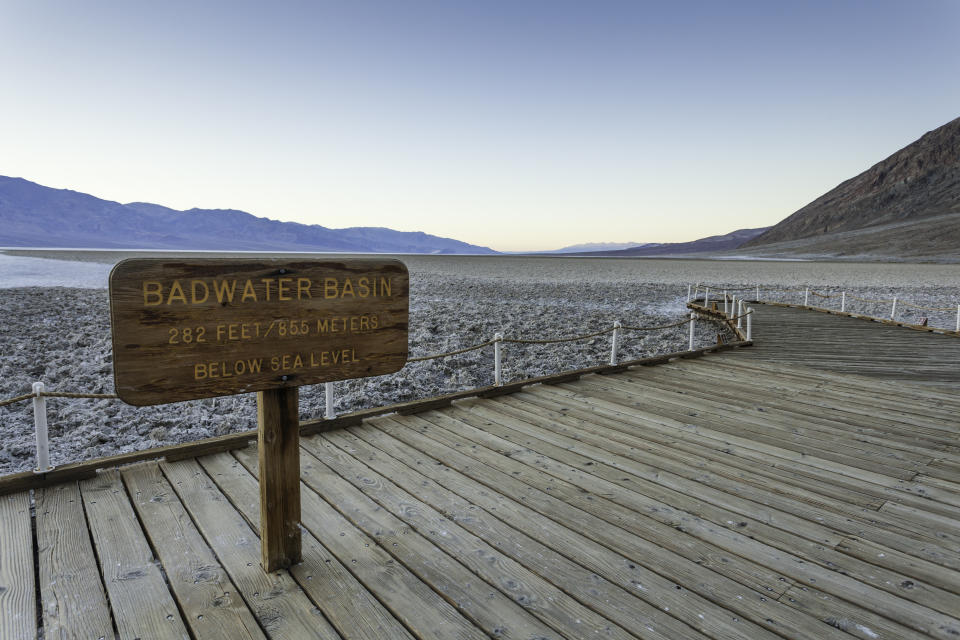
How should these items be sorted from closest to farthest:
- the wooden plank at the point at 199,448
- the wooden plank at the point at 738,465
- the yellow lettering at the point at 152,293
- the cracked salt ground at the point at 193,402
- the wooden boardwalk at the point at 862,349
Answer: the yellow lettering at the point at 152,293 < the wooden plank at the point at 738,465 < the wooden plank at the point at 199,448 < the cracked salt ground at the point at 193,402 < the wooden boardwalk at the point at 862,349

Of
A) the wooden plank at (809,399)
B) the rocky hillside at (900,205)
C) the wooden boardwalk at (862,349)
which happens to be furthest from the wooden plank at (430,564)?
the rocky hillside at (900,205)

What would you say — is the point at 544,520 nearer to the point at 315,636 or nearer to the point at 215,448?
the point at 315,636

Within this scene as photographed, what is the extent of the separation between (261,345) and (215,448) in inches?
94.1

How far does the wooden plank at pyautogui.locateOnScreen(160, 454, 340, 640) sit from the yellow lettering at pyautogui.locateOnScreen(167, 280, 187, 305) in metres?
1.52

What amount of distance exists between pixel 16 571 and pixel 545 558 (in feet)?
9.33

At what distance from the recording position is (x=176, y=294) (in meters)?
2.55

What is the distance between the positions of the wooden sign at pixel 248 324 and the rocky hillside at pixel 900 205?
168457 mm

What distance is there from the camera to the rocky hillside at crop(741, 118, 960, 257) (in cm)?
15038

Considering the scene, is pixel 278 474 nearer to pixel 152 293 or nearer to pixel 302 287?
pixel 302 287

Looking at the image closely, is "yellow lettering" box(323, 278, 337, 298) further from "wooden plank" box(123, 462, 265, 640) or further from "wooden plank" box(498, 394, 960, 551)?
"wooden plank" box(498, 394, 960, 551)

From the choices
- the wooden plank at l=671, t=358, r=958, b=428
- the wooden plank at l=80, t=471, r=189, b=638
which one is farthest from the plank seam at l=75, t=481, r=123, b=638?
the wooden plank at l=671, t=358, r=958, b=428

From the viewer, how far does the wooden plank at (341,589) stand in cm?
260

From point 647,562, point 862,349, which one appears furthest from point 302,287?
point 862,349

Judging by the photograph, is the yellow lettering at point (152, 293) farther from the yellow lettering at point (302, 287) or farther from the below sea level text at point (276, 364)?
the yellow lettering at point (302, 287)
